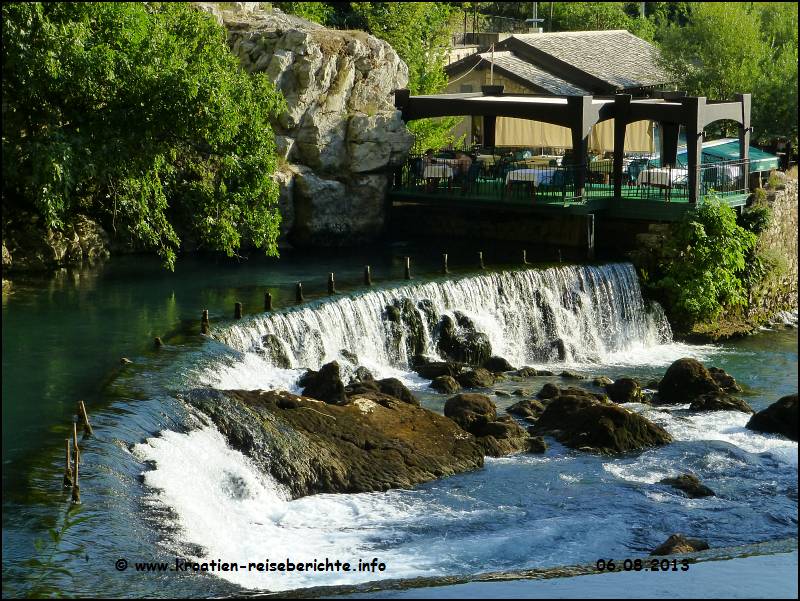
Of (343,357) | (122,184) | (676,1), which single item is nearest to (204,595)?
(343,357)

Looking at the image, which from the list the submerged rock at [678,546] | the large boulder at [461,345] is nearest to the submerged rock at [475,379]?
the large boulder at [461,345]

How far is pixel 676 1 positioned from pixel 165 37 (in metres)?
47.1

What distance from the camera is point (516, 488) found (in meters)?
22.8

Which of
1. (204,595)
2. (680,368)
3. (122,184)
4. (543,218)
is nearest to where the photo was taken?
(204,595)

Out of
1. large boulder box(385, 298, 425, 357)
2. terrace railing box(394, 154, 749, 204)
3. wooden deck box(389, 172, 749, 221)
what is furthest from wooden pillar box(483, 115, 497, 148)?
large boulder box(385, 298, 425, 357)

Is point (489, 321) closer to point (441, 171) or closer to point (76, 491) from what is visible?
point (441, 171)

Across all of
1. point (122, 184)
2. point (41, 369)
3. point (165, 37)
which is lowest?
point (41, 369)

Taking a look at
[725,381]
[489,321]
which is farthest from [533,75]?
[725,381]

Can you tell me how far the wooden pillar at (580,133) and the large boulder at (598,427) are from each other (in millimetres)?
13834

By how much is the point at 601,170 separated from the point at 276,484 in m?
21.7

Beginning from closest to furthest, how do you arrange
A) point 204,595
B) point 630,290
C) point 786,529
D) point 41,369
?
point 204,595 < point 786,529 < point 41,369 < point 630,290

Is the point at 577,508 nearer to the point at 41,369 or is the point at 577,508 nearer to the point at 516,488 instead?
the point at 516,488

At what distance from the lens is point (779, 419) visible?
26.7m

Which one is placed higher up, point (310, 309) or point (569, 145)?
point (569, 145)
